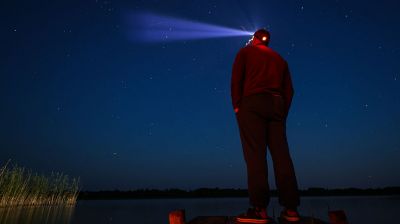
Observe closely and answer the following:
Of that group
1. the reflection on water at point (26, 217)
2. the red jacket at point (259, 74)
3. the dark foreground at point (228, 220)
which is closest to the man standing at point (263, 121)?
the red jacket at point (259, 74)

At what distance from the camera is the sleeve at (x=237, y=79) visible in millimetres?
4145

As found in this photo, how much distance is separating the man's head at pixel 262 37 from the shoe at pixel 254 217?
241 cm

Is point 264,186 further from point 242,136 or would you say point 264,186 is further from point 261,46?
point 261,46

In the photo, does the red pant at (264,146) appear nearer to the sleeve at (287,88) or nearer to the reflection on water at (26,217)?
the sleeve at (287,88)

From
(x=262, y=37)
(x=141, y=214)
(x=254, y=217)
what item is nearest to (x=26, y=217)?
(x=141, y=214)

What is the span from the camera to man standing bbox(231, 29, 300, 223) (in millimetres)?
3609

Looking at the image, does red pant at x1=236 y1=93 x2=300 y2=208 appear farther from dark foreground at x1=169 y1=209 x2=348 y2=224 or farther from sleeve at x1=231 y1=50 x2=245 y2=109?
dark foreground at x1=169 y1=209 x2=348 y2=224

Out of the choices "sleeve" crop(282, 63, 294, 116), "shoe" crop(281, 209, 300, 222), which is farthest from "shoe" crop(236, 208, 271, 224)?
"sleeve" crop(282, 63, 294, 116)

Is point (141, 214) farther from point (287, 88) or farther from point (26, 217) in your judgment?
point (287, 88)

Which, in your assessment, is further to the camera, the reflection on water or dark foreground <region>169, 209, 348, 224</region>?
the reflection on water

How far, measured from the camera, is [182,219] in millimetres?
3428

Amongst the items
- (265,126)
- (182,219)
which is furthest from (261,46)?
(182,219)

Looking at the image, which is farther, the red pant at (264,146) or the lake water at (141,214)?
the lake water at (141,214)

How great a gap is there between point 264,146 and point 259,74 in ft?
3.15
